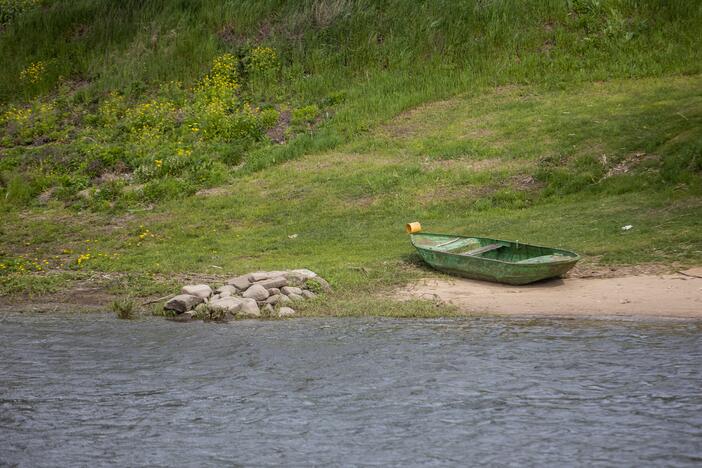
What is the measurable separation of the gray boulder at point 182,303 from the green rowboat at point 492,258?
402 centimetres

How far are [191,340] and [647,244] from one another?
7820 mm

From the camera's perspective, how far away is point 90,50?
32.7 meters

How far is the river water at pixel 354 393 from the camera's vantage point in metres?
9.98

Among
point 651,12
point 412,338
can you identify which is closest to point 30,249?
point 412,338

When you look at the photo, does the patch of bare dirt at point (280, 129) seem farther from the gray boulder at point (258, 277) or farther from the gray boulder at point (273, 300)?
the gray boulder at point (273, 300)

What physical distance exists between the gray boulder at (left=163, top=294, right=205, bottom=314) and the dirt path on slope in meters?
3.38

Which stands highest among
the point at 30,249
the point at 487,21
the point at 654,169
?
the point at 487,21

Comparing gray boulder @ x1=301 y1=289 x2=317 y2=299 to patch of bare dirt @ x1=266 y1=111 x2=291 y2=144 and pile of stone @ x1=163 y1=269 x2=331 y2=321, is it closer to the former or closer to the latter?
pile of stone @ x1=163 y1=269 x2=331 y2=321

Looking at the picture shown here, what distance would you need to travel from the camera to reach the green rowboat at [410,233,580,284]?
1499 cm

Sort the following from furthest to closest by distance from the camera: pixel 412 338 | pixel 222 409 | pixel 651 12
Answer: pixel 651 12 → pixel 412 338 → pixel 222 409

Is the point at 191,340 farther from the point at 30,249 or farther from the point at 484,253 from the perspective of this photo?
the point at 30,249

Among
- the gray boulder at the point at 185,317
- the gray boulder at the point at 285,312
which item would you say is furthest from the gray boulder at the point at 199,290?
the gray boulder at the point at 285,312

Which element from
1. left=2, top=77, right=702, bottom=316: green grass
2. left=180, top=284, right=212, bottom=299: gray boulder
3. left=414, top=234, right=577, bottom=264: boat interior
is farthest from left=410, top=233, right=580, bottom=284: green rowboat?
left=180, top=284, right=212, bottom=299: gray boulder

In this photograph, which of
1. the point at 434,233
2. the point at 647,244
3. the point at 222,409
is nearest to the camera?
the point at 222,409
